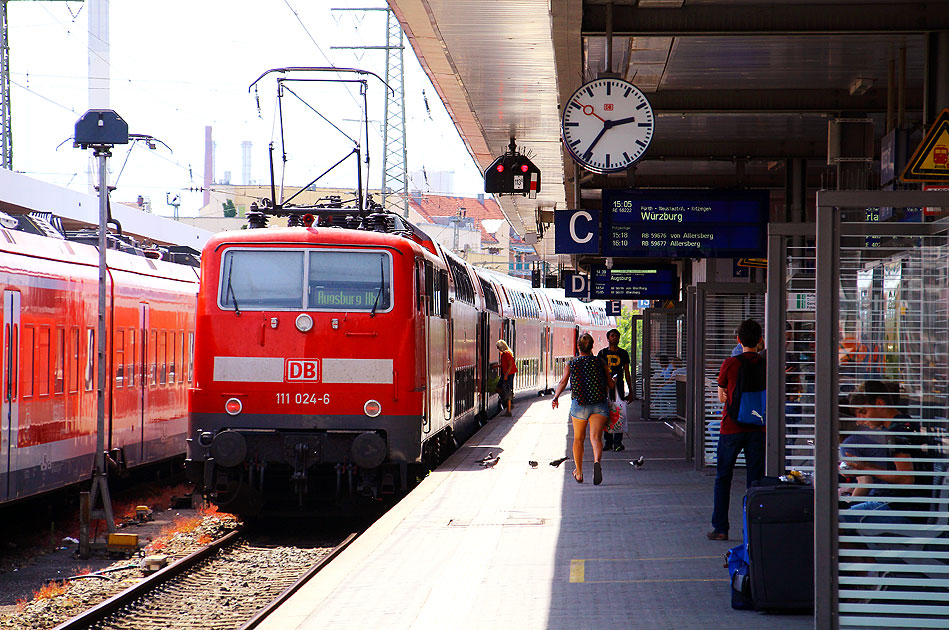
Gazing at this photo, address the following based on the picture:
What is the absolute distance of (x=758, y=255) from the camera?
13.8 m

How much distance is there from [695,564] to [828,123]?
6862mm

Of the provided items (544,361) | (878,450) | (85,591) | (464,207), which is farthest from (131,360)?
(464,207)

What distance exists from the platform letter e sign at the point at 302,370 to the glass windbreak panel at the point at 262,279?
572 millimetres

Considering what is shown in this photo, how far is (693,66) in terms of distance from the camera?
12117 mm

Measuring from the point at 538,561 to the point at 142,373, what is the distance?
8325mm

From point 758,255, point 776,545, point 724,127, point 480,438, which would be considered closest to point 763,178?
point 724,127

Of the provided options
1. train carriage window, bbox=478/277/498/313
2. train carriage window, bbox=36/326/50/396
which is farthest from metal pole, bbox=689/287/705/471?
train carriage window, bbox=478/277/498/313

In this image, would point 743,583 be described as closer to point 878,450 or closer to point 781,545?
point 781,545

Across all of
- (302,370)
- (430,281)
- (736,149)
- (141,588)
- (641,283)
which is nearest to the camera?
(141,588)

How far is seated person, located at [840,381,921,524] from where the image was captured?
19.1 ft

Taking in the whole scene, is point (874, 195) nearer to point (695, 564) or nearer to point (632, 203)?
point (695, 564)

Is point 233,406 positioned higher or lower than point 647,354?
lower

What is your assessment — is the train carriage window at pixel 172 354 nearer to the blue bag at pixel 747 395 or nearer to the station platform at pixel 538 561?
the station platform at pixel 538 561

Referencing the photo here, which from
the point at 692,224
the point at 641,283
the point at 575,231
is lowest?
the point at 641,283
